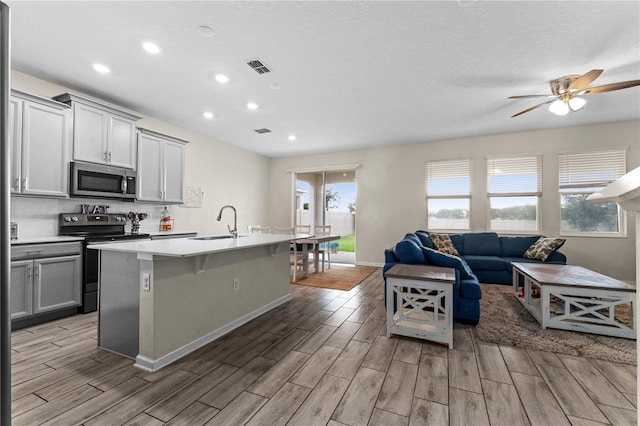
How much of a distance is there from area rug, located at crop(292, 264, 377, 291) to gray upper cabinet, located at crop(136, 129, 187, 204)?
8.45 feet

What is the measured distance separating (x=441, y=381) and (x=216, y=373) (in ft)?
5.29

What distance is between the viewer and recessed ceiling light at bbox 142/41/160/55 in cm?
275

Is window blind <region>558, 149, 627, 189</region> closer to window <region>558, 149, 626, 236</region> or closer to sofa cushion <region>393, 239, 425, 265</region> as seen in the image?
window <region>558, 149, 626, 236</region>

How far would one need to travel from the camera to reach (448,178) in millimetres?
6000

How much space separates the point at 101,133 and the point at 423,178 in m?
5.65

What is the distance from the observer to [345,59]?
300cm

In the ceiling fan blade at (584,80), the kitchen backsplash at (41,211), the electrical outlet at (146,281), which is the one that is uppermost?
the ceiling fan blade at (584,80)

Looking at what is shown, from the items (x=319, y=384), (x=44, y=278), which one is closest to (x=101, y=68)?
(x=44, y=278)

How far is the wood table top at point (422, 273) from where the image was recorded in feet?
8.45

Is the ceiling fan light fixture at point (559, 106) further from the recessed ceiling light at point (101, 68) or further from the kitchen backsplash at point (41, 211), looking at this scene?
the kitchen backsplash at point (41, 211)

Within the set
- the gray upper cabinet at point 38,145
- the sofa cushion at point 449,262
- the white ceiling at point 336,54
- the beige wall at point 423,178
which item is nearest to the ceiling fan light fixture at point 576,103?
the white ceiling at point 336,54

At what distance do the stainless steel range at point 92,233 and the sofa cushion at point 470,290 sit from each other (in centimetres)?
413

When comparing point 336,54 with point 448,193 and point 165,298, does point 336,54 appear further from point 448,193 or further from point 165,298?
point 448,193

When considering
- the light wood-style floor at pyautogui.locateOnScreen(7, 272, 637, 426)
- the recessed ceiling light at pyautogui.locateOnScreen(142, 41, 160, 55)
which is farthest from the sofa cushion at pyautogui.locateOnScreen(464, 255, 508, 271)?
the recessed ceiling light at pyautogui.locateOnScreen(142, 41, 160, 55)
